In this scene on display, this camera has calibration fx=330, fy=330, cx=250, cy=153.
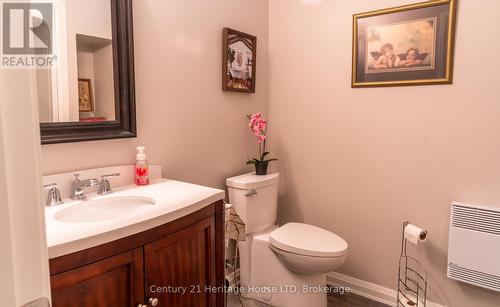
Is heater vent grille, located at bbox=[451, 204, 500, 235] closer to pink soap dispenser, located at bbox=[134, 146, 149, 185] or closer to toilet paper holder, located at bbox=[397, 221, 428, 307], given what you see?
toilet paper holder, located at bbox=[397, 221, 428, 307]

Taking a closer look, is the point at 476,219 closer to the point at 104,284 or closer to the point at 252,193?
the point at 252,193

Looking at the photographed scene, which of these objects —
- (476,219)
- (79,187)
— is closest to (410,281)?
(476,219)

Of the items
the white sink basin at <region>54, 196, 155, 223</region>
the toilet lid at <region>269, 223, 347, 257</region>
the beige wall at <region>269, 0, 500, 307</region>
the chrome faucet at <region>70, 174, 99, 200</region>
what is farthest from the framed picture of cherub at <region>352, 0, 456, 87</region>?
the chrome faucet at <region>70, 174, 99, 200</region>

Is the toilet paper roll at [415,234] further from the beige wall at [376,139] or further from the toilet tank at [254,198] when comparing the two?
the toilet tank at [254,198]

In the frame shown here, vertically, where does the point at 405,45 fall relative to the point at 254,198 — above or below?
above

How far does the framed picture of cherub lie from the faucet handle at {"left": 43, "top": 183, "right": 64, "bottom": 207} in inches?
68.2

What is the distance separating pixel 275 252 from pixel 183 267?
837 mm

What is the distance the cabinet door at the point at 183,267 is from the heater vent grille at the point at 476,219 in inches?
51.6

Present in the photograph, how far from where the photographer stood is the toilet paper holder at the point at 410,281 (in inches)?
77.4

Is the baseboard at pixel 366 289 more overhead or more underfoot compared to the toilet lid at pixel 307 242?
more underfoot

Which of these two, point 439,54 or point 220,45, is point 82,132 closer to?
point 220,45

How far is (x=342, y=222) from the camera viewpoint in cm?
225

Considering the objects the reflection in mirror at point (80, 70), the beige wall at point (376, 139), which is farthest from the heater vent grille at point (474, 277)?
the reflection in mirror at point (80, 70)

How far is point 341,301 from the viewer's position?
2127 mm
